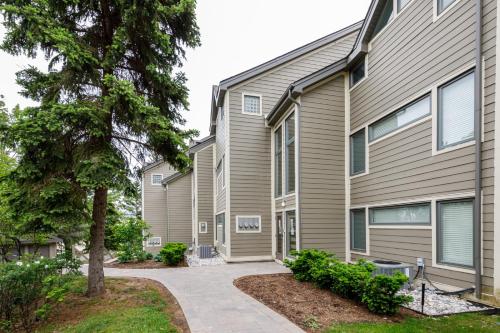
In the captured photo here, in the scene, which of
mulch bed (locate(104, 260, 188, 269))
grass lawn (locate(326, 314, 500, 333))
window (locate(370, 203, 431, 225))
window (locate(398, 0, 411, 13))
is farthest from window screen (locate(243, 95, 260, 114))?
grass lawn (locate(326, 314, 500, 333))


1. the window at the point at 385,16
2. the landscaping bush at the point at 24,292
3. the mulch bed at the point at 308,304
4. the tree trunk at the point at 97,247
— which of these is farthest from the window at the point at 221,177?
the window at the point at 385,16

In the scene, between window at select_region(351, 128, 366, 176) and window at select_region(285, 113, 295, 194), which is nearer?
window at select_region(351, 128, 366, 176)

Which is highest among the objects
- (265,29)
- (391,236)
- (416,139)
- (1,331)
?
(265,29)

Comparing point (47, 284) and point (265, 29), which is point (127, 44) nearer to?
point (47, 284)

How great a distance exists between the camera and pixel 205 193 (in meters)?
16.8

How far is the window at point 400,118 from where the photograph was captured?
673 centimetres

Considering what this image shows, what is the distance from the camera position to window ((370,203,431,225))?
6523 mm

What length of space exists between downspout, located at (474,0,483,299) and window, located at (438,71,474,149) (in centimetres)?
25

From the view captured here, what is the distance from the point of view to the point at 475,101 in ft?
17.4

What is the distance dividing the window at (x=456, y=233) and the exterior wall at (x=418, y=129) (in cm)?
20

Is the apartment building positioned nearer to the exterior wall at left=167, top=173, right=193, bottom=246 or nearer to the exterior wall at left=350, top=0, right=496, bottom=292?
the exterior wall at left=350, top=0, right=496, bottom=292

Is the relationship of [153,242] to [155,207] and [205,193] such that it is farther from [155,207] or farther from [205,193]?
[205,193]

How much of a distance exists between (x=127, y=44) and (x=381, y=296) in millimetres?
7668

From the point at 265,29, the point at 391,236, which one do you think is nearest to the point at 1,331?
the point at 391,236
